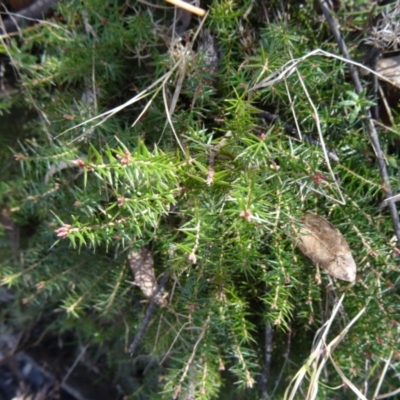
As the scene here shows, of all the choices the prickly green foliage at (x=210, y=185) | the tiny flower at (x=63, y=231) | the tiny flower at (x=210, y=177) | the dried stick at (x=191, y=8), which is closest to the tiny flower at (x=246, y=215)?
the prickly green foliage at (x=210, y=185)

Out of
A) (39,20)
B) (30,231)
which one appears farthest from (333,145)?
(30,231)

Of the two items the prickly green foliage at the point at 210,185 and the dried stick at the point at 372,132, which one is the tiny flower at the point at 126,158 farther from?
the dried stick at the point at 372,132

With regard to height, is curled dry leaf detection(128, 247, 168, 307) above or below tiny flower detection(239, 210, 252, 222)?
below

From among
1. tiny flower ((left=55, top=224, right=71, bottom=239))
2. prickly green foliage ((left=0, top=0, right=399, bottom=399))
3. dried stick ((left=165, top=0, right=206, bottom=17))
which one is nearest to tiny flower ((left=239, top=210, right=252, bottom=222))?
prickly green foliage ((left=0, top=0, right=399, bottom=399))

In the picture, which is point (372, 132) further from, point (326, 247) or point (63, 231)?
point (63, 231)

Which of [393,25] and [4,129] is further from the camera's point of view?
[4,129]

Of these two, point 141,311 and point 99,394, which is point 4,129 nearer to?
point 141,311

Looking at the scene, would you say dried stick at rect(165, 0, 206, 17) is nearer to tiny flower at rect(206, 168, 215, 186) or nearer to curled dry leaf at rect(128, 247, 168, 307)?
tiny flower at rect(206, 168, 215, 186)
